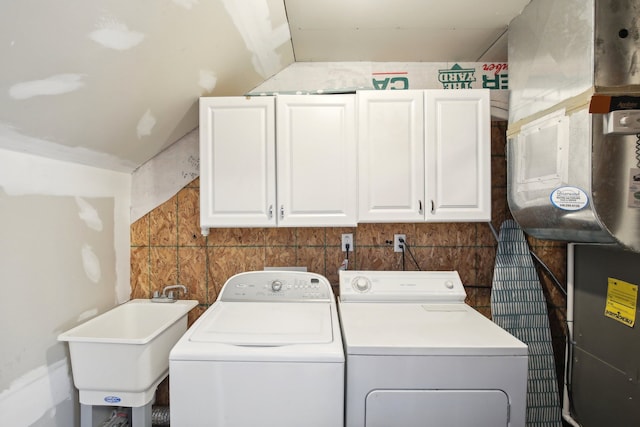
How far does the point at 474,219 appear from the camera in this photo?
5.84 feet

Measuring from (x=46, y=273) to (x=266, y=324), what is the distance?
1.07 meters

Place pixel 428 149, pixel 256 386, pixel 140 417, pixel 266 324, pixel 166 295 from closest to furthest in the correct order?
1. pixel 256 386
2. pixel 266 324
3. pixel 140 417
4. pixel 428 149
5. pixel 166 295

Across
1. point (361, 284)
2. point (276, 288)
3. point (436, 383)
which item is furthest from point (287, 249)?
point (436, 383)

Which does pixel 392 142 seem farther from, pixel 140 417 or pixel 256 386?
pixel 140 417

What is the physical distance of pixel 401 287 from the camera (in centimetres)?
185

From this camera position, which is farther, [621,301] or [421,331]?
[621,301]

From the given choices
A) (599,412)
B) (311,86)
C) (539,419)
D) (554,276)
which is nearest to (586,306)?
(554,276)

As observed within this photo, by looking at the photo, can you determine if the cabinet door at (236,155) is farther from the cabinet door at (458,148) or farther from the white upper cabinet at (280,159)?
the cabinet door at (458,148)

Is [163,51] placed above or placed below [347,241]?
above

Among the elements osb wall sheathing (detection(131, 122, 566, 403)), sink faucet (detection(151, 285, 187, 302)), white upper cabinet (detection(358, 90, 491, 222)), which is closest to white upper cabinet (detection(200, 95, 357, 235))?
white upper cabinet (detection(358, 90, 491, 222))

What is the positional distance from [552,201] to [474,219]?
382 millimetres

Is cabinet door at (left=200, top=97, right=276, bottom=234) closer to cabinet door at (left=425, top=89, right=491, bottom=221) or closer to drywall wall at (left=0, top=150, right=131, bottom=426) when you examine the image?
Result: drywall wall at (left=0, top=150, right=131, bottom=426)

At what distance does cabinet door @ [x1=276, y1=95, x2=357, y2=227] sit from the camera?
1761mm

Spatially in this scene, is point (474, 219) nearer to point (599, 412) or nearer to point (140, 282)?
point (599, 412)
